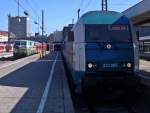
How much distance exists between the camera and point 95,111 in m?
14.2

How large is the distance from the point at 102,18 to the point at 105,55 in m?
1.48

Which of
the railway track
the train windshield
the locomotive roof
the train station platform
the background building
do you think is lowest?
the railway track

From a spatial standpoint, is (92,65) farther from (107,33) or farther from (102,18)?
(102,18)

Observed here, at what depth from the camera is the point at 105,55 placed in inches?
571

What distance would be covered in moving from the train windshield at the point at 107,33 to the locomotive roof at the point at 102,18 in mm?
159

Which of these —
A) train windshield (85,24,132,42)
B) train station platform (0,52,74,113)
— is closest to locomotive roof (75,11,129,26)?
train windshield (85,24,132,42)

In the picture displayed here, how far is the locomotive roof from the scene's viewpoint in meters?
15.2

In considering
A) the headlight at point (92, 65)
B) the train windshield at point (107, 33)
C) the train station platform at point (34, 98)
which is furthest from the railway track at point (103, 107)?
the train windshield at point (107, 33)

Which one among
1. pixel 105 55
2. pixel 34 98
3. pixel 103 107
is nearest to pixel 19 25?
pixel 103 107

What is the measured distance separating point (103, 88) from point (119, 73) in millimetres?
699

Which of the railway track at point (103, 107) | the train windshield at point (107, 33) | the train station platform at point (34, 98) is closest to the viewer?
the train station platform at point (34, 98)

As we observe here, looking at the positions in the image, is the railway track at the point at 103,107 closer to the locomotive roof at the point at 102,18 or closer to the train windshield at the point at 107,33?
the train windshield at the point at 107,33

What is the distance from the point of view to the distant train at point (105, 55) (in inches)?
563

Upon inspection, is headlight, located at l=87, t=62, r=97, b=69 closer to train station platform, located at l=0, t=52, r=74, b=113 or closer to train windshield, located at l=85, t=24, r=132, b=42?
train windshield, located at l=85, t=24, r=132, b=42
